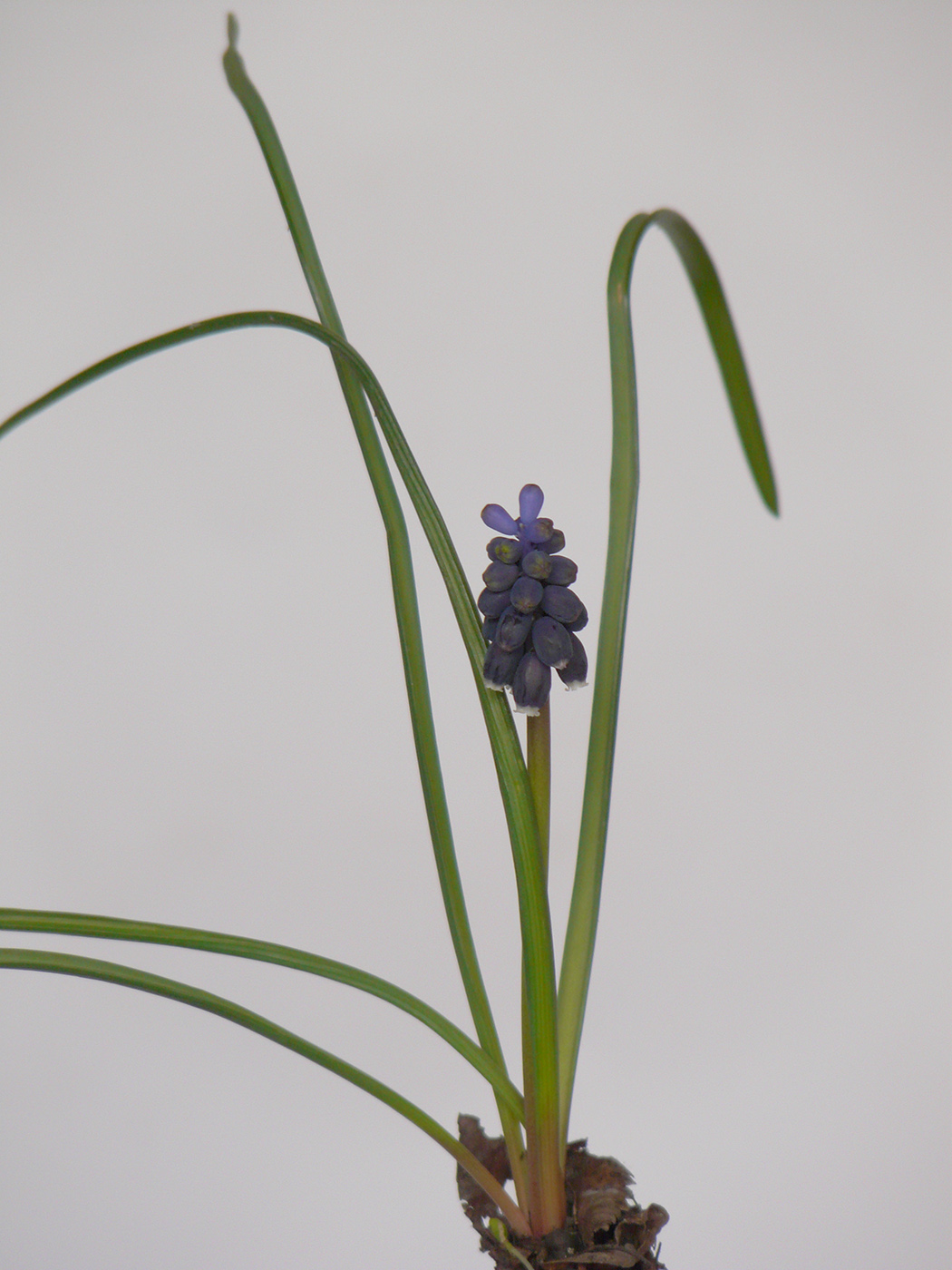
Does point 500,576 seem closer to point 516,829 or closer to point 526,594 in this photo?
point 526,594

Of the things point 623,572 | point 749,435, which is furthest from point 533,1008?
point 749,435

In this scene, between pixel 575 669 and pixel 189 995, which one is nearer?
pixel 189 995

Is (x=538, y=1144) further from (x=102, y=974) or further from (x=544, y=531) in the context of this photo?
(x=544, y=531)

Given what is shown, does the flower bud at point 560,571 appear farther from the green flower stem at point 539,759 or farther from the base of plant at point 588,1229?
the base of plant at point 588,1229

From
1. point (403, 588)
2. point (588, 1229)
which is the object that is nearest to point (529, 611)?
point (403, 588)

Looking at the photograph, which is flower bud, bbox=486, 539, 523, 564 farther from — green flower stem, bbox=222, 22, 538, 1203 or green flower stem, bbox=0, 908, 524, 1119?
green flower stem, bbox=0, 908, 524, 1119

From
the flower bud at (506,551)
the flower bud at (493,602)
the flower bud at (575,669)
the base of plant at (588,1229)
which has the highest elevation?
the flower bud at (506,551)

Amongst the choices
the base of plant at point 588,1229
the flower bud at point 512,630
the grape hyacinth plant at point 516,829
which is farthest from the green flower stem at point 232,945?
the flower bud at point 512,630

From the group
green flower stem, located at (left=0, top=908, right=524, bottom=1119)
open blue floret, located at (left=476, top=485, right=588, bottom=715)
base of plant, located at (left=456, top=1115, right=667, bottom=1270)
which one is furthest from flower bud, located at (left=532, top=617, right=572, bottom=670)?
base of plant, located at (left=456, top=1115, right=667, bottom=1270)
